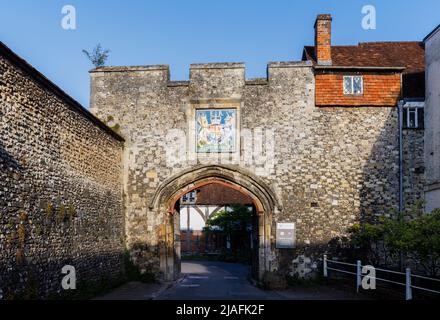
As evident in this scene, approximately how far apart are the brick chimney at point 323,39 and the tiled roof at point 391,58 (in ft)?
1.59

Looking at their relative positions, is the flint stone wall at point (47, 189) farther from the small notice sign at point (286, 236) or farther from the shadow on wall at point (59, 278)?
the small notice sign at point (286, 236)

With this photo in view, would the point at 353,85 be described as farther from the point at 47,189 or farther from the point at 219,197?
the point at 219,197

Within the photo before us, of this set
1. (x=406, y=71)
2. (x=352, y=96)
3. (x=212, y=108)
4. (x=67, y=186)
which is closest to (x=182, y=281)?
(x=212, y=108)

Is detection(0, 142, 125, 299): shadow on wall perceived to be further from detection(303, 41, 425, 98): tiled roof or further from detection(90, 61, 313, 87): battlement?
detection(303, 41, 425, 98): tiled roof

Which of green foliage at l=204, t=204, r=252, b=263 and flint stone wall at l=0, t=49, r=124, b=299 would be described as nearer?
flint stone wall at l=0, t=49, r=124, b=299

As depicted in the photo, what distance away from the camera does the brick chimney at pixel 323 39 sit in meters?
15.5

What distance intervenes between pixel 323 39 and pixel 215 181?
5.51 meters

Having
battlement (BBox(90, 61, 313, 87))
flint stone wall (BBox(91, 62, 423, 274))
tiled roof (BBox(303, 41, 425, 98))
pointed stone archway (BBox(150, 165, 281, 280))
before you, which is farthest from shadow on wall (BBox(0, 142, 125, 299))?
tiled roof (BBox(303, 41, 425, 98))

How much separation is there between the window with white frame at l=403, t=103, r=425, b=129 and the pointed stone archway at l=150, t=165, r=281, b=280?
14.8 feet

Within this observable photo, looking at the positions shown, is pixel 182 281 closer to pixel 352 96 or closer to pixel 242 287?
pixel 242 287

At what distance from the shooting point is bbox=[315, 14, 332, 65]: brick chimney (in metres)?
15.5

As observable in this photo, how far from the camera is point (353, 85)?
49.1 ft

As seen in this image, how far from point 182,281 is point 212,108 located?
5.41 m

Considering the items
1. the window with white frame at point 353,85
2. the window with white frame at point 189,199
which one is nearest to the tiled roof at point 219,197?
the window with white frame at point 189,199
